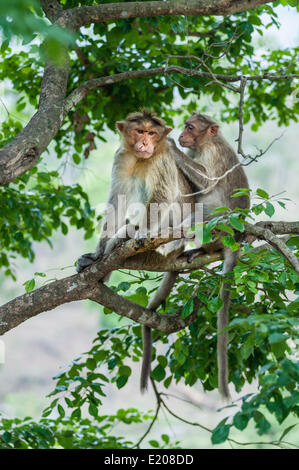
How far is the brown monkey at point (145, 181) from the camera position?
450 centimetres

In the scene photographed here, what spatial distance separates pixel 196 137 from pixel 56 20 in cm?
209

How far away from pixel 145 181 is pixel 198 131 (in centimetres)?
119

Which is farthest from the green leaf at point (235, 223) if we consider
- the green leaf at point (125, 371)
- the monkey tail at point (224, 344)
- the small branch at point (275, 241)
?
the green leaf at point (125, 371)

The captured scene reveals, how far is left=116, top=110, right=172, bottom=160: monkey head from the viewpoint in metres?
4.49

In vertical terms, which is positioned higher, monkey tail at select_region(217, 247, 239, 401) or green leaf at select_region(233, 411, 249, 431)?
monkey tail at select_region(217, 247, 239, 401)

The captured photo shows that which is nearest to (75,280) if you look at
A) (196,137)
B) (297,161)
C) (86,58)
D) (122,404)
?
(196,137)

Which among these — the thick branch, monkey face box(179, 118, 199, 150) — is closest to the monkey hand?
the thick branch

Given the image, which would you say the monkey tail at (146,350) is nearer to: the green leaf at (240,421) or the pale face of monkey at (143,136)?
the pale face of monkey at (143,136)

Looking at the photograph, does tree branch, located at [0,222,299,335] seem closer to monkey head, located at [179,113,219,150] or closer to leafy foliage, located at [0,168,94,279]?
leafy foliage, located at [0,168,94,279]

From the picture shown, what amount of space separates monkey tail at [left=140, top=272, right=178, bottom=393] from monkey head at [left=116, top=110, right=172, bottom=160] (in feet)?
3.15

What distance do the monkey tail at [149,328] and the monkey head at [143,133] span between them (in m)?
→ 0.96

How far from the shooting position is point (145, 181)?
4.63 m

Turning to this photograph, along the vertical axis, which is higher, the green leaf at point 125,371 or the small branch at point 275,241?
the small branch at point 275,241
